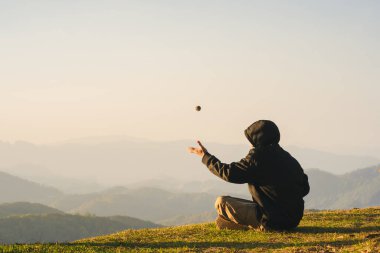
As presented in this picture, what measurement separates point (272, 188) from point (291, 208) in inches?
34.9

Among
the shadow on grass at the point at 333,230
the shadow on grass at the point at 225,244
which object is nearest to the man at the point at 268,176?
the shadow on grass at the point at 333,230

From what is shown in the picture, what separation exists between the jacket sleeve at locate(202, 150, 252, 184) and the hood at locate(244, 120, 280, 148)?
589mm

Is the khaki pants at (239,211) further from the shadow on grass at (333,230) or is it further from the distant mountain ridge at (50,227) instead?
the distant mountain ridge at (50,227)

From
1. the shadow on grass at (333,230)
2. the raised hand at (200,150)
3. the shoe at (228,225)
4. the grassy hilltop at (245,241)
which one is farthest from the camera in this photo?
the shoe at (228,225)

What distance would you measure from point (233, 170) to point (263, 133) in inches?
56.2

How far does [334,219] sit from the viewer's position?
17938 millimetres

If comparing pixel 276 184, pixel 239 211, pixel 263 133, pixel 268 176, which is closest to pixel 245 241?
pixel 239 211

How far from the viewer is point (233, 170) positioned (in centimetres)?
1275

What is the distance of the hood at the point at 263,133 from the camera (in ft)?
43.4

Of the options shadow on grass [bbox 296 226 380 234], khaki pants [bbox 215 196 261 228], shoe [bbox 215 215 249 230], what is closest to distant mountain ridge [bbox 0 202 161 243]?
shoe [bbox 215 215 249 230]

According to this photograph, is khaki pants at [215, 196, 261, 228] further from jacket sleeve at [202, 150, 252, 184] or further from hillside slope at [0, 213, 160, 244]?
hillside slope at [0, 213, 160, 244]

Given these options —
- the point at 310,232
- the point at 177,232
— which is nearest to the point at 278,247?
the point at 310,232

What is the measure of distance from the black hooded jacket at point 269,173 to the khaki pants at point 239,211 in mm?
343

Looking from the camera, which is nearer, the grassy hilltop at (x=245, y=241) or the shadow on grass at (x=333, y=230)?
the grassy hilltop at (x=245, y=241)
